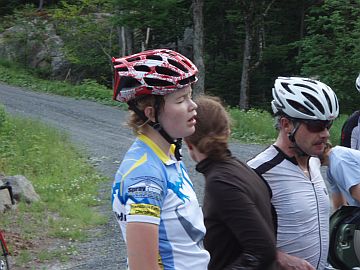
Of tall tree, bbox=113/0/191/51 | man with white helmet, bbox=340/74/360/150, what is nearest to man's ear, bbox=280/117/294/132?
man with white helmet, bbox=340/74/360/150

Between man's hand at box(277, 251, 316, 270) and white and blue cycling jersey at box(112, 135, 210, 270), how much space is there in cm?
41

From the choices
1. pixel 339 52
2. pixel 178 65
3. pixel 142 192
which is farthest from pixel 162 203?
pixel 339 52

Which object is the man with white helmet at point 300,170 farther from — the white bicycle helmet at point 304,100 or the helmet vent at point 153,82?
the helmet vent at point 153,82

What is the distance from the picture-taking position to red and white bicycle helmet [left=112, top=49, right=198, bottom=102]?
2.48 m

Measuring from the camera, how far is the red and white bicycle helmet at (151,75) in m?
2.48

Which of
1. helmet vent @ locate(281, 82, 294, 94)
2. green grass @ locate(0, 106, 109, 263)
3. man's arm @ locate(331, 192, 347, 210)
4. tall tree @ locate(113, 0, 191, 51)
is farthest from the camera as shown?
tall tree @ locate(113, 0, 191, 51)

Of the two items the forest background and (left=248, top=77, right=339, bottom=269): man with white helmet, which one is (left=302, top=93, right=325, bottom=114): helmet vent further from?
the forest background

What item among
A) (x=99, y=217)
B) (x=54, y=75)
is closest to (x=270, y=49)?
(x=54, y=75)

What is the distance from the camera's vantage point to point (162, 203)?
2361 mm

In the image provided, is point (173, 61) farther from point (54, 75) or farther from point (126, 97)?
point (54, 75)

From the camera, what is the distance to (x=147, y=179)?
234 cm

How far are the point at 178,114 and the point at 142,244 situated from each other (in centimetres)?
54

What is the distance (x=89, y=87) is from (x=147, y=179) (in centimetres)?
2145

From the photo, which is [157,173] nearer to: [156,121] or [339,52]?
[156,121]
